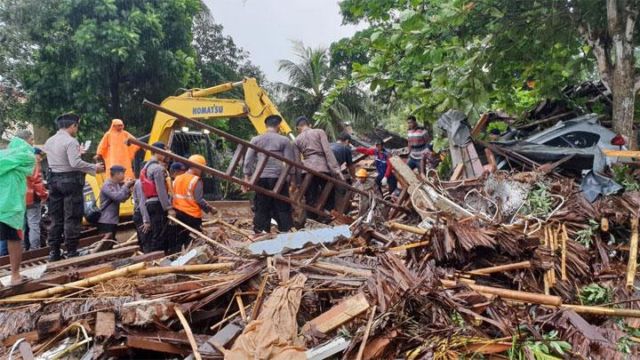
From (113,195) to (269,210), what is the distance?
2.09 meters

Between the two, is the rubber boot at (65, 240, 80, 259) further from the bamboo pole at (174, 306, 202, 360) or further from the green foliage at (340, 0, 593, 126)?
the green foliage at (340, 0, 593, 126)

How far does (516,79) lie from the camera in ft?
28.7

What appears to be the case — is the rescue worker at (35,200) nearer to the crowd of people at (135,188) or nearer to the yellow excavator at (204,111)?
the crowd of people at (135,188)

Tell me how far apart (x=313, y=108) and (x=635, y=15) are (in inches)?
616

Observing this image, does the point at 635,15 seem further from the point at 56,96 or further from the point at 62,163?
the point at 56,96

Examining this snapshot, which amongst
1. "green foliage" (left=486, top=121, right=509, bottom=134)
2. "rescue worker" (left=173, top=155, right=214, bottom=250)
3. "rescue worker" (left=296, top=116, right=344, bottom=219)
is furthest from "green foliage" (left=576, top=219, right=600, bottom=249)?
"rescue worker" (left=173, top=155, right=214, bottom=250)

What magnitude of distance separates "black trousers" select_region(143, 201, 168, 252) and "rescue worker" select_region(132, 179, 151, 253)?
5 centimetres

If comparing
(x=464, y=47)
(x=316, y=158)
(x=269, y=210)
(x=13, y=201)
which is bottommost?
(x=269, y=210)

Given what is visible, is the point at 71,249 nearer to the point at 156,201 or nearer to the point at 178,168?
the point at 156,201

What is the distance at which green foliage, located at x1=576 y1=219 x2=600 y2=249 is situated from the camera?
516 cm

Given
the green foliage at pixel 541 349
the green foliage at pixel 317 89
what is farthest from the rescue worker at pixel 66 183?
the green foliage at pixel 317 89

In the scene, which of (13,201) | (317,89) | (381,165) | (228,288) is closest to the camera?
(228,288)

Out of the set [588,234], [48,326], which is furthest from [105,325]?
[588,234]

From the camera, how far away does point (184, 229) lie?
6.30 meters
